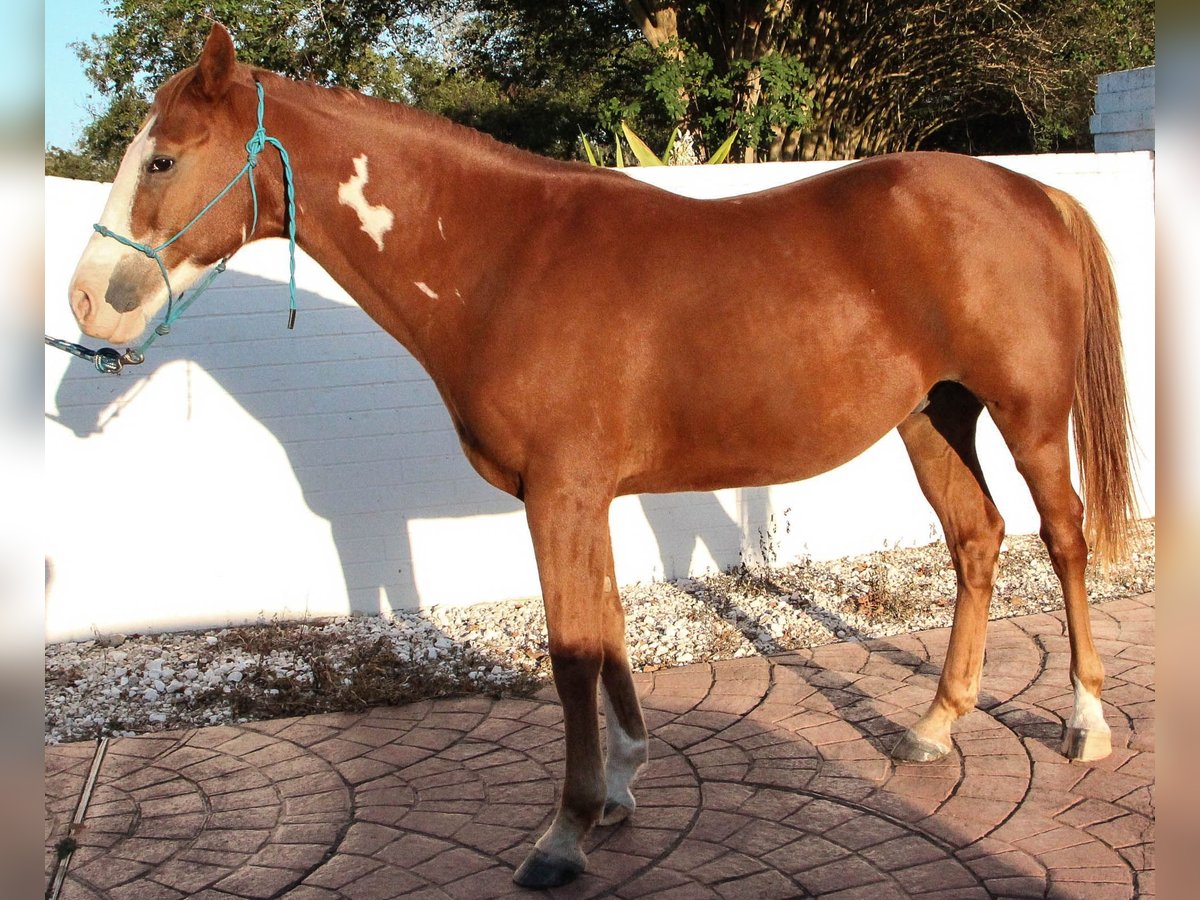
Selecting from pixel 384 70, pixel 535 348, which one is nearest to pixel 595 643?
pixel 535 348

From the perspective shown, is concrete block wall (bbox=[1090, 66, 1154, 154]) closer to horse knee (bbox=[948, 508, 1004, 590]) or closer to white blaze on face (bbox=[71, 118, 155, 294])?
→ horse knee (bbox=[948, 508, 1004, 590])

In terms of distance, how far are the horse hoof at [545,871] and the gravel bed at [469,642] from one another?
1.48m

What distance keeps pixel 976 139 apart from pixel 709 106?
9.97 m

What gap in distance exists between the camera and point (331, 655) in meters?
4.84

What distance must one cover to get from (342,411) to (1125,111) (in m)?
7.21

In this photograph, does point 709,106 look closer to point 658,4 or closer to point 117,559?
point 658,4

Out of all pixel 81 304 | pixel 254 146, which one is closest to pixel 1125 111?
pixel 254 146

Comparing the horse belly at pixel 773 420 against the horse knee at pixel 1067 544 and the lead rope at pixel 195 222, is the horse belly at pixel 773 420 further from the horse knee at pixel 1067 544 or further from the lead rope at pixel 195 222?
the lead rope at pixel 195 222

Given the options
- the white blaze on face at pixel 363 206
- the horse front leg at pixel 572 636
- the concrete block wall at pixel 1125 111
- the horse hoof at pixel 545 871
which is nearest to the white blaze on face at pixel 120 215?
the white blaze on face at pixel 363 206

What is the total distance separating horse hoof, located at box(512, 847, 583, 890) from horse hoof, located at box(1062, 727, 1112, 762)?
1.72 meters

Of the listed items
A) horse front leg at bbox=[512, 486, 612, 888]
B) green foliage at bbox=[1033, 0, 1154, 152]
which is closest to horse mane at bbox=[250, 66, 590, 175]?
horse front leg at bbox=[512, 486, 612, 888]

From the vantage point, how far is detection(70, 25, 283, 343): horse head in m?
2.71

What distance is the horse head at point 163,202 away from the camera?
8.88 feet

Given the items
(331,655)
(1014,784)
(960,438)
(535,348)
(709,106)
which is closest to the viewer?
(535,348)
